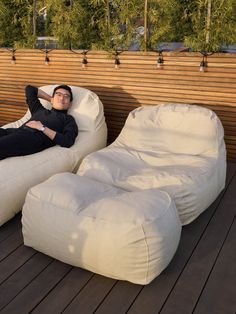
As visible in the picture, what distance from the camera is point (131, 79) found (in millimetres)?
4309

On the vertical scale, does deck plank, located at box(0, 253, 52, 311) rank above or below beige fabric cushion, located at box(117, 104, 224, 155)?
below

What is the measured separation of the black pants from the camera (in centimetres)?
314

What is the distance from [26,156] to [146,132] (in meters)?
1.23

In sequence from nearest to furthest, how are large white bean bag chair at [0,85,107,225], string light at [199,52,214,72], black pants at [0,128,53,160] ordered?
large white bean bag chair at [0,85,107,225] < black pants at [0,128,53,160] < string light at [199,52,214,72]

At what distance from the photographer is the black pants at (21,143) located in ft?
10.3

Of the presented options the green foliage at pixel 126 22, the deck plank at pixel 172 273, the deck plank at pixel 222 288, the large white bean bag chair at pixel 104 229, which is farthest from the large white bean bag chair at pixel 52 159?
the deck plank at pixel 222 288

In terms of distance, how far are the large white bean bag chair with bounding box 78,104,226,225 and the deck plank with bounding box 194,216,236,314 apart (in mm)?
446

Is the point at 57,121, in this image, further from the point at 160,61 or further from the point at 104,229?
the point at 104,229

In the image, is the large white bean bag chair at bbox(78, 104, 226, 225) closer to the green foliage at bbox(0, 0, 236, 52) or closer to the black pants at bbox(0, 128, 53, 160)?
the black pants at bbox(0, 128, 53, 160)

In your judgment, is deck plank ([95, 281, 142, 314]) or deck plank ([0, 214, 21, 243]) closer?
deck plank ([95, 281, 142, 314])

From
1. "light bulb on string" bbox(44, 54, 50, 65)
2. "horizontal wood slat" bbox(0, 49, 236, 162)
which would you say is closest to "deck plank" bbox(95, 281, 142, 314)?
"horizontal wood slat" bbox(0, 49, 236, 162)

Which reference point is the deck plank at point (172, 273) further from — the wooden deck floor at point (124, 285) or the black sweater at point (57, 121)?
the black sweater at point (57, 121)

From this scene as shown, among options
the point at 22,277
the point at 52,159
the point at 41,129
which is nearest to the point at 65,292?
the point at 22,277

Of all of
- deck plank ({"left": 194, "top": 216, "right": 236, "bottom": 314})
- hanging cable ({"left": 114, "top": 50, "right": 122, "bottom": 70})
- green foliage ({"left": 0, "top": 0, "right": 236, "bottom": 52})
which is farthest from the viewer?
hanging cable ({"left": 114, "top": 50, "right": 122, "bottom": 70})
